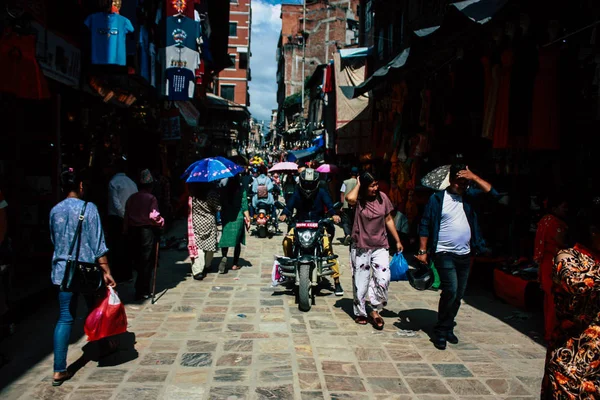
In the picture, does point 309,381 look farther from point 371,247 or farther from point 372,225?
point 372,225

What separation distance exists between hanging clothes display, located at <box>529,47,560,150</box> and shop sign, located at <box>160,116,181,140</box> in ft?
34.3

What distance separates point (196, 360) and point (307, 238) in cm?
273

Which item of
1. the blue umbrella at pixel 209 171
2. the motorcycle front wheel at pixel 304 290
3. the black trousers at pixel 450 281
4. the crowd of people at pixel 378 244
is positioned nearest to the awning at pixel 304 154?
the crowd of people at pixel 378 244

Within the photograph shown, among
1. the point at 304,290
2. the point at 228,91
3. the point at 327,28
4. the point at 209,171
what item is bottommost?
the point at 304,290

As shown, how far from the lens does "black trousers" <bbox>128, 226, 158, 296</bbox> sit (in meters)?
7.23

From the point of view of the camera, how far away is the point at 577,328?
2.94 meters

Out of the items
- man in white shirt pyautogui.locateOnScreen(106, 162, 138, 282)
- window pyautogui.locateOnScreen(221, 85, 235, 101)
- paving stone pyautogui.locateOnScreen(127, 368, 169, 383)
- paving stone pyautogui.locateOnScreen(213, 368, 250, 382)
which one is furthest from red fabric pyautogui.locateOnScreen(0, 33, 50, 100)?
window pyautogui.locateOnScreen(221, 85, 235, 101)

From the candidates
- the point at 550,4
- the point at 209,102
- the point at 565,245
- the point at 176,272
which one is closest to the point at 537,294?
the point at 565,245

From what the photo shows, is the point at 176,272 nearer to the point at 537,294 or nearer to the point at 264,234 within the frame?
the point at 264,234

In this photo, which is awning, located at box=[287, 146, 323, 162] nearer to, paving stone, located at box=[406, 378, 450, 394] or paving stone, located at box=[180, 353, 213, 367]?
paving stone, located at box=[180, 353, 213, 367]

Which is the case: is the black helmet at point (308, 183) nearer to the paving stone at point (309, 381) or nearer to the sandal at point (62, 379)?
the paving stone at point (309, 381)

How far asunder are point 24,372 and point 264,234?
34.4 feet

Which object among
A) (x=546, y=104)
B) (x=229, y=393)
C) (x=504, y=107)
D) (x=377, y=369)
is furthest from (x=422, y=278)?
(x=504, y=107)

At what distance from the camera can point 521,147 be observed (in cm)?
708
